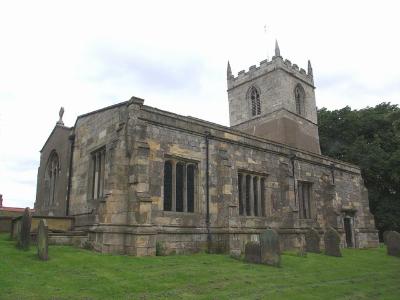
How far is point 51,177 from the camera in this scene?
805 inches

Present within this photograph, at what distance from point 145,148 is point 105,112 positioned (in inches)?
127

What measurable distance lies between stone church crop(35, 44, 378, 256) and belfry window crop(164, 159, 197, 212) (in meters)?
0.04

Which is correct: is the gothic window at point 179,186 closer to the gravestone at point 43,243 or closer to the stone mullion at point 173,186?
the stone mullion at point 173,186

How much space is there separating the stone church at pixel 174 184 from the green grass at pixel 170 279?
1.51 meters

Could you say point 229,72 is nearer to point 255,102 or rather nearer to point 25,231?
point 255,102

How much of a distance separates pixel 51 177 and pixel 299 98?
22517mm

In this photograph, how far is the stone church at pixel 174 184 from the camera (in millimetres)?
13969

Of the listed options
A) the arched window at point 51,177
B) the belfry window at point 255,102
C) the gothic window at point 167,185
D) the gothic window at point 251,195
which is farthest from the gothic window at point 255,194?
the belfry window at point 255,102

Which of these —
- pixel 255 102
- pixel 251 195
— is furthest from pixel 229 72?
pixel 251 195

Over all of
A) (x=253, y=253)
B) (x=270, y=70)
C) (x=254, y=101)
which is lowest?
(x=253, y=253)

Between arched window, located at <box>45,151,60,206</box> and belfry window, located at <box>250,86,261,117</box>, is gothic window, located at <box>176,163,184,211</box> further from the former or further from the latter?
belfry window, located at <box>250,86,261,117</box>

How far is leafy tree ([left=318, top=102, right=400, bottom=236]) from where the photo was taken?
1305 inches

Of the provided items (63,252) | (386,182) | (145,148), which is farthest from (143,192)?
(386,182)

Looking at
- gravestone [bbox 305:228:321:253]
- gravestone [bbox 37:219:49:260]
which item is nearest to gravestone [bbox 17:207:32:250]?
gravestone [bbox 37:219:49:260]
